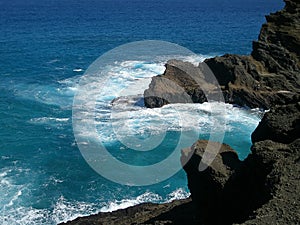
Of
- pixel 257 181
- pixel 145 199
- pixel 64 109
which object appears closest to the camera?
pixel 257 181

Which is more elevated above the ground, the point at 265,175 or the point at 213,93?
the point at 265,175

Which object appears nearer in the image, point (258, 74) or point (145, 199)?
point (145, 199)

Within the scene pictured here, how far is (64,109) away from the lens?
2434 inches

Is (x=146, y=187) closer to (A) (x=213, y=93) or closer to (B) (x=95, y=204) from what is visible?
(B) (x=95, y=204)

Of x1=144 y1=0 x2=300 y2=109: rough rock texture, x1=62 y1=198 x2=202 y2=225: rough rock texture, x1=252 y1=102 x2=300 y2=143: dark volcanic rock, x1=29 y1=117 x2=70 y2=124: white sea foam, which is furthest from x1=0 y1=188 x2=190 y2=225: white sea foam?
x1=144 y1=0 x2=300 y2=109: rough rock texture

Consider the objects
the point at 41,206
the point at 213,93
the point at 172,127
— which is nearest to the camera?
the point at 41,206

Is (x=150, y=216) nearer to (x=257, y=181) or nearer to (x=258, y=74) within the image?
(x=257, y=181)

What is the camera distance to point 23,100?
214 feet

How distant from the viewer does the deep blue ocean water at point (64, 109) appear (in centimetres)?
4012

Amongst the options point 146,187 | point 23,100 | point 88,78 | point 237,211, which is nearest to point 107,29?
point 88,78

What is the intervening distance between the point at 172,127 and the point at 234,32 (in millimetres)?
80257

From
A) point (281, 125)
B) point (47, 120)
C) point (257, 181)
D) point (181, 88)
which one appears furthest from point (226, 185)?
point (181, 88)

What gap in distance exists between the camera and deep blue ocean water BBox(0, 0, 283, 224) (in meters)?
40.1

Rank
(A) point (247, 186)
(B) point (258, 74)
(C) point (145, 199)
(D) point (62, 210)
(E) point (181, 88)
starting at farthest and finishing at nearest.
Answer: (E) point (181, 88) → (B) point (258, 74) → (C) point (145, 199) → (D) point (62, 210) → (A) point (247, 186)
